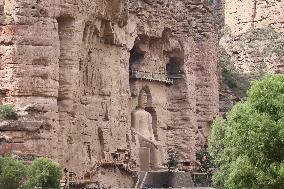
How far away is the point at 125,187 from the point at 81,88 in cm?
677

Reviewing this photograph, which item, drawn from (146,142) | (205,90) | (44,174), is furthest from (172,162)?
(44,174)

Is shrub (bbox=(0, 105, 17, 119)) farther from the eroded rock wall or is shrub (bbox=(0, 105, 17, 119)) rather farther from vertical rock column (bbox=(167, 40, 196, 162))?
the eroded rock wall

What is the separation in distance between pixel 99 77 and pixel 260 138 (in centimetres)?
2142

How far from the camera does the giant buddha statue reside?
5472 cm

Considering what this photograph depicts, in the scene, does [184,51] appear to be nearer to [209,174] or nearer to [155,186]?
[209,174]

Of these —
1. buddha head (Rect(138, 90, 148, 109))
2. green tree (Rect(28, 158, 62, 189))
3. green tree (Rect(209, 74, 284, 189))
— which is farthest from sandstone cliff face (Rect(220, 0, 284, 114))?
green tree (Rect(209, 74, 284, 189))

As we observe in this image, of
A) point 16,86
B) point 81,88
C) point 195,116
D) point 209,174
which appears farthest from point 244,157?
point 195,116

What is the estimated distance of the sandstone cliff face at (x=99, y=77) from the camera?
4203cm

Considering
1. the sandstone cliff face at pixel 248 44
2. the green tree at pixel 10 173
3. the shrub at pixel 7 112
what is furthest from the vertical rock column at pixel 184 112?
the green tree at pixel 10 173

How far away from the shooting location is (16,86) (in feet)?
137

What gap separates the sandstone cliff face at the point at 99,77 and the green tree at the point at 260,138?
13.2 meters

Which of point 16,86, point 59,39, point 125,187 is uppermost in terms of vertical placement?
point 59,39

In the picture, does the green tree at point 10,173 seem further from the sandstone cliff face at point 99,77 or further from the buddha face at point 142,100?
the buddha face at point 142,100

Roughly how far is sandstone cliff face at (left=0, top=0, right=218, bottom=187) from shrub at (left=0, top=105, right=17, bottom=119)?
39 centimetres
